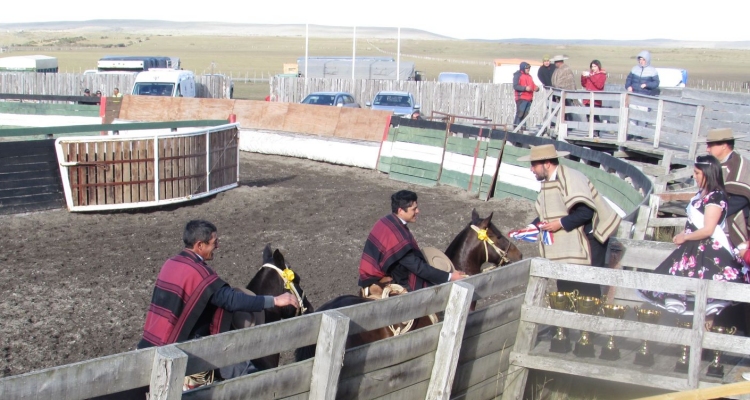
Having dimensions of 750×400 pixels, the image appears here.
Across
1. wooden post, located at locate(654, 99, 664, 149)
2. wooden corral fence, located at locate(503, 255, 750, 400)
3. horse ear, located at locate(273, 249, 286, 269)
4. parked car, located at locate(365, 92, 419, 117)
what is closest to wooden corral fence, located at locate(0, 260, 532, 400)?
wooden corral fence, located at locate(503, 255, 750, 400)

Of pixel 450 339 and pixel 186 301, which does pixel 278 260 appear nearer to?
pixel 186 301

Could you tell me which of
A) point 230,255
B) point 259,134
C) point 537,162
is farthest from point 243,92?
point 537,162

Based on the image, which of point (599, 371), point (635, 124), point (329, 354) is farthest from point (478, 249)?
point (635, 124)

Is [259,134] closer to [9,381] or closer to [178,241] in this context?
[178,241]

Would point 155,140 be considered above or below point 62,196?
above

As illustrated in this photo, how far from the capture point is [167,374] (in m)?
3.42

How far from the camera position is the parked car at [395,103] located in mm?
29578

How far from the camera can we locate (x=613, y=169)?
1384 cm

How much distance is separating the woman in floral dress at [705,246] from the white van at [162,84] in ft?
90.1

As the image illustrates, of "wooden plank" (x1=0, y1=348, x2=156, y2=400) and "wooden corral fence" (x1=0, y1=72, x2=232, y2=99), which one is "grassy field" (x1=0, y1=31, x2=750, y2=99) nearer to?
"wooden corral fence" (x1=0, y1=72, x2=232, y2=99)

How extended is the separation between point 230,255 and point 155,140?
3.74 metres

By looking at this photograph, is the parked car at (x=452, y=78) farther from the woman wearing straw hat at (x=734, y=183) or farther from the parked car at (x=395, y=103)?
the woman wearing straw hat at (x=734, y=183)

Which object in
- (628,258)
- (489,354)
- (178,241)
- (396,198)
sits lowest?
(178,241)

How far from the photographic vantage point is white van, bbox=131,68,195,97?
31.6 metres
